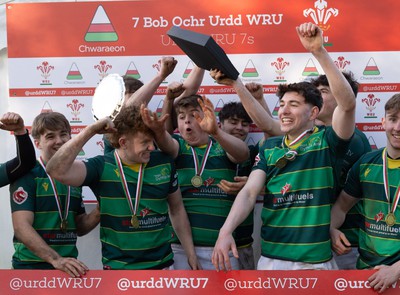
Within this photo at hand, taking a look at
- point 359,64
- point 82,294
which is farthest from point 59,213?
point 359,64

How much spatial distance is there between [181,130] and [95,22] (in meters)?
1.30

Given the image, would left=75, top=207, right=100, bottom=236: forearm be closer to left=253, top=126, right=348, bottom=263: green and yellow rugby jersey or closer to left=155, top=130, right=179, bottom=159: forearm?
left=155, top=130, right=179, bottom=159: forearm

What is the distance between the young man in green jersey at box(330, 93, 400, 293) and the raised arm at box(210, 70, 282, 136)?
715 millimetres

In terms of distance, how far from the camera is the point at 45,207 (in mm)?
3797

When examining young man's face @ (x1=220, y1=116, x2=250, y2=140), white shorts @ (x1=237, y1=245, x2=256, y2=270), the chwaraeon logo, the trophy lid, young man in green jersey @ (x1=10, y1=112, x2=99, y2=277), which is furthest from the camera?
the chwaraeon logo

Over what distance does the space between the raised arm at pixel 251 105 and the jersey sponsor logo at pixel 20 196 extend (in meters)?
1.49

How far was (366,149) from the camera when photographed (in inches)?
166

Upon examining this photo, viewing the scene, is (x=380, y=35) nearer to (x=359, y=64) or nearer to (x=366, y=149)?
Answer: (x=359, y=64)

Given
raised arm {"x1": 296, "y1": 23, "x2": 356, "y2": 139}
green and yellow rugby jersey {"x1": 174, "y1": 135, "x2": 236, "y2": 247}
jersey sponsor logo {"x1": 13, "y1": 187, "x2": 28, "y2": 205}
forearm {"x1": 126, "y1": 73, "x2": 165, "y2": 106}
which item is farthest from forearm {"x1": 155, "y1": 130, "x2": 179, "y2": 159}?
raised arm {"x1": 296, "y1": 23, "x2": 356, "y2": 139}

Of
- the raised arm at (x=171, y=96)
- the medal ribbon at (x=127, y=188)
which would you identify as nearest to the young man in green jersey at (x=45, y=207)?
the medal ribbon at (x=127, y=188)

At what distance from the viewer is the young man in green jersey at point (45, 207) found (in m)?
3.73

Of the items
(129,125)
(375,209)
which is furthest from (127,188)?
(375,209)

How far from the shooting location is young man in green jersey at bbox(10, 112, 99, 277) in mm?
3730

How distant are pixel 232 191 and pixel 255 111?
0.60 m
